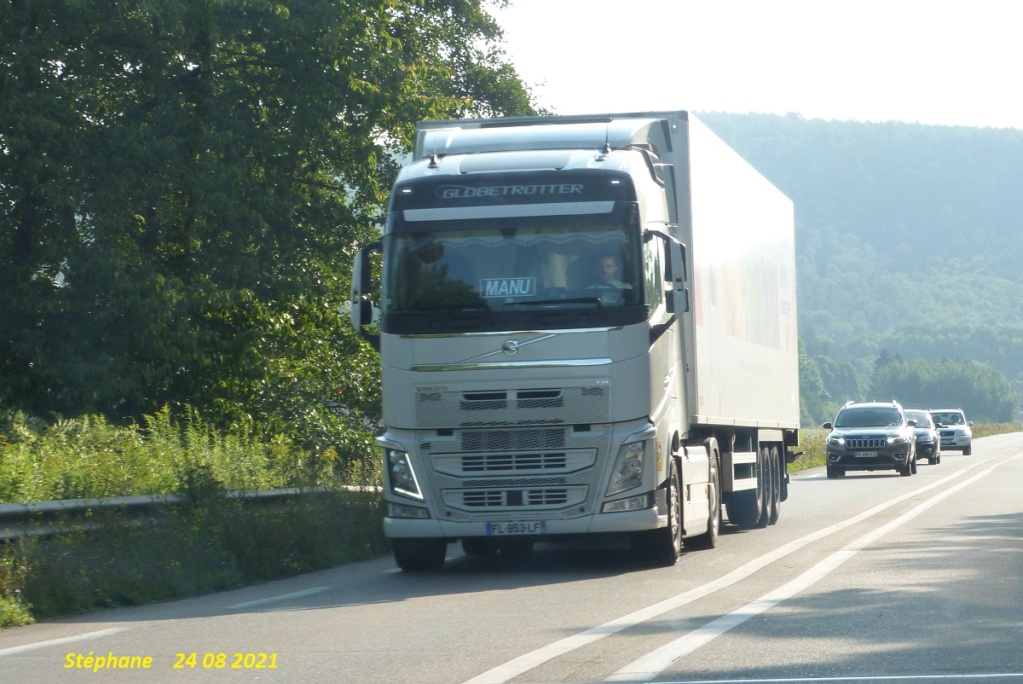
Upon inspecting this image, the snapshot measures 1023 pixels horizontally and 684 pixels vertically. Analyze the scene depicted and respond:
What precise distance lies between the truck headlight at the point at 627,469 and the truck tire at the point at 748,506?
581 centimetres

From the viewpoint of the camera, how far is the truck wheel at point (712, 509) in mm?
14969

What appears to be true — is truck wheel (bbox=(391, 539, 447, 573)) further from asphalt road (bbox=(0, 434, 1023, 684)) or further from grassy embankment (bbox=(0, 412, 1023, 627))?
grassy embankment (bbox=(0, 412, 1023, 627))

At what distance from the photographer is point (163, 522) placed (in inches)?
485

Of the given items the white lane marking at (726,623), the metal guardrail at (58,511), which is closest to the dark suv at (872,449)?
the white lane marking at (726,623)

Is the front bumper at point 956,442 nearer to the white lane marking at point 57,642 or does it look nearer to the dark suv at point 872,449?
the dark suv at point 872,449

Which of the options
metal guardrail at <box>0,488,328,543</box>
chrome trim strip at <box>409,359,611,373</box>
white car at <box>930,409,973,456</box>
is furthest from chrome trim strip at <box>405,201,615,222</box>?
white car at <box>930,409,973,456</box>

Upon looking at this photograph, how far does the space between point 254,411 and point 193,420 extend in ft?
7.18

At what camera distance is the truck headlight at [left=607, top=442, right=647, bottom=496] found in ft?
40.4

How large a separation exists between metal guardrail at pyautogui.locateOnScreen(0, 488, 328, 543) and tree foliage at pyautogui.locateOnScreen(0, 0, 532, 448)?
9803 millimetres

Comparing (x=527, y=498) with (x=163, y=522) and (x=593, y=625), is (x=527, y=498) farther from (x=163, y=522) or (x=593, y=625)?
(x=593, y=625)

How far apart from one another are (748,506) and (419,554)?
6126 millimetres

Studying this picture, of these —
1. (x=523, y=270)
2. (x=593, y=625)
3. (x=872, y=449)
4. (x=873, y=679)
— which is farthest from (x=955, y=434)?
(x=873, y=679)

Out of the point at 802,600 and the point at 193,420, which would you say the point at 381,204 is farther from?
the point at 802,600

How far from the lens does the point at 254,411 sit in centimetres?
2564
